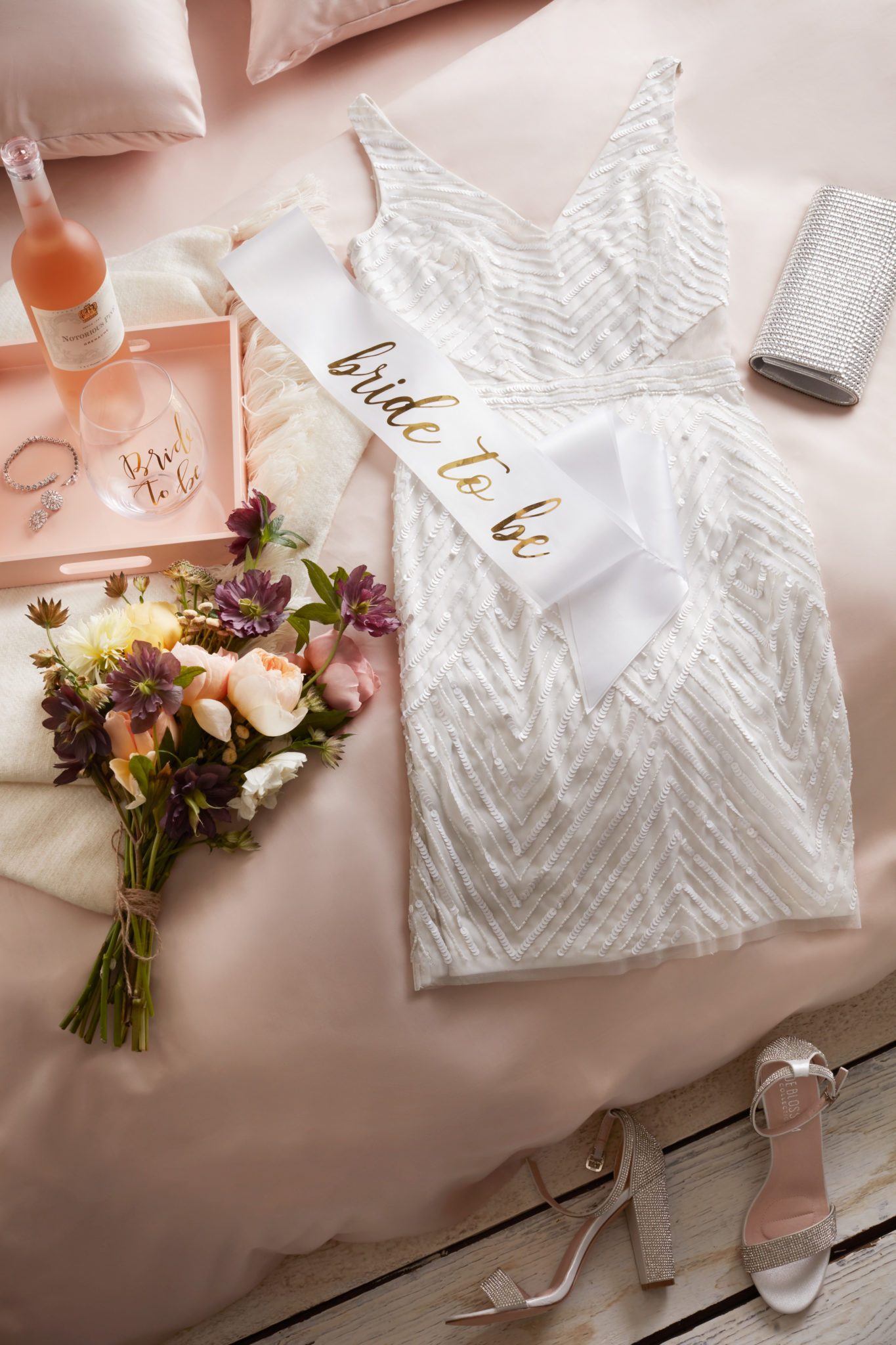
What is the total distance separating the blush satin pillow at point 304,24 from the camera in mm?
1248

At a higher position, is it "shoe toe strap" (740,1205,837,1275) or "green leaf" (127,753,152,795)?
"green leaf" (127,753,152,795)

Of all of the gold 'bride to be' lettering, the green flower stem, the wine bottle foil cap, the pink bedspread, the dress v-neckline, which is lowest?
the pink bedspread

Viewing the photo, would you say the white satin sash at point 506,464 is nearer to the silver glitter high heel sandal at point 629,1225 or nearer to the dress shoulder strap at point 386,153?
the dress shoulder strap at point 386,153

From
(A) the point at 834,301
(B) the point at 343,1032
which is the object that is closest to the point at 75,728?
(B) the point at 343,1032

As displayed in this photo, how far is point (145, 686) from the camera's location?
2.20 ft

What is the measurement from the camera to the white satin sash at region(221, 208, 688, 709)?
812 millimetres

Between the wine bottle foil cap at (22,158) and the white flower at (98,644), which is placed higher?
the wine bottle foil cap at (22,158)

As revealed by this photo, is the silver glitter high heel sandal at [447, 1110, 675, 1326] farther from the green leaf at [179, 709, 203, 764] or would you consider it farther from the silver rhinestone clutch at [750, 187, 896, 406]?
the silver rhinestone clutch at [750, 187, 896, 406]

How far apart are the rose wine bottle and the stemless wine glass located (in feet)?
0.10

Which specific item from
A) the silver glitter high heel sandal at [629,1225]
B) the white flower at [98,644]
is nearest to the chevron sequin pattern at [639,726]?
the white flower at [98,644]

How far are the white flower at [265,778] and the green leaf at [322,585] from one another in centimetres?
13

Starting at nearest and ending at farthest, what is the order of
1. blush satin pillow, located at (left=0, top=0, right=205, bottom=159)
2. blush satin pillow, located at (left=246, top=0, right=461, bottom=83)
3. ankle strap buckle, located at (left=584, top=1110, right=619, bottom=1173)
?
ankle strap buckle, located at (left=584, top=1110, right=619, bottom=1173) < blush satin pillow, located at (left=0, top=0, right=205, bottom=159) < blush satin pillow, located at (left=246, top=0, right=461, bottom=83)

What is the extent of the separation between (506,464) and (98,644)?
15.6 inches

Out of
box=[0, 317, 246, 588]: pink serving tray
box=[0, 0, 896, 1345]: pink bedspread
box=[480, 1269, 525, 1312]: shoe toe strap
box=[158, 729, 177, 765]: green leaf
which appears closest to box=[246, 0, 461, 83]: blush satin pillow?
box=[0, 317, 246, 588]: pink serving tray
